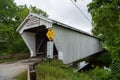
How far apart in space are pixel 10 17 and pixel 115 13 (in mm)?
21397

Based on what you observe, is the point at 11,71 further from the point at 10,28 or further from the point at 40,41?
the point at 10,28

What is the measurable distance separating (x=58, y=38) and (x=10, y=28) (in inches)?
585

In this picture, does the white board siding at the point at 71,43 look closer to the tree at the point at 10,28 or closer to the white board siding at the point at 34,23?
the white board siding at the point at 34,23

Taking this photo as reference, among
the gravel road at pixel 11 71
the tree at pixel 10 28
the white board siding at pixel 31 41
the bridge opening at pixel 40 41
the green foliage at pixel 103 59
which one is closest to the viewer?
the gravel road at pixel 11 71

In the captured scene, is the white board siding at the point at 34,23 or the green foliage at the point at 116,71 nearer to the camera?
the green foliage at the point at 116,71

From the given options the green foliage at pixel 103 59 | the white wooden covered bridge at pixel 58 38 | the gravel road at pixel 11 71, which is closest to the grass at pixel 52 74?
the gravel road at pixel 11 71

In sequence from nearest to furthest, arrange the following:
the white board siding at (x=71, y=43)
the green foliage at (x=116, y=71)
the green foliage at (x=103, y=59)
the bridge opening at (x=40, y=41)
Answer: the green foliage at (x=116, y=71) < the white board siding at (x=71, y=43) < the bridge opening at (x=40, y=41) < the green foliage at (x=103, y=59)

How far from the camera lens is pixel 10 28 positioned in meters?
30.2

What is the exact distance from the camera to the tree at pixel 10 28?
29438 mm

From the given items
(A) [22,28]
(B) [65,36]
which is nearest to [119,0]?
(B) [65,36]

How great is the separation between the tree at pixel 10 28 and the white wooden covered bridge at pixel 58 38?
23.8 ft

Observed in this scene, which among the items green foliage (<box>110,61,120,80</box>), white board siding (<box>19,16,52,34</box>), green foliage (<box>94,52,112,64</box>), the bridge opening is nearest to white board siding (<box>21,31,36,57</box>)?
the bridge opening

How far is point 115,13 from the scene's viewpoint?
47.0ft

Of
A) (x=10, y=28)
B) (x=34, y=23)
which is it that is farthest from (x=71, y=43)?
(x=10, y=28)
